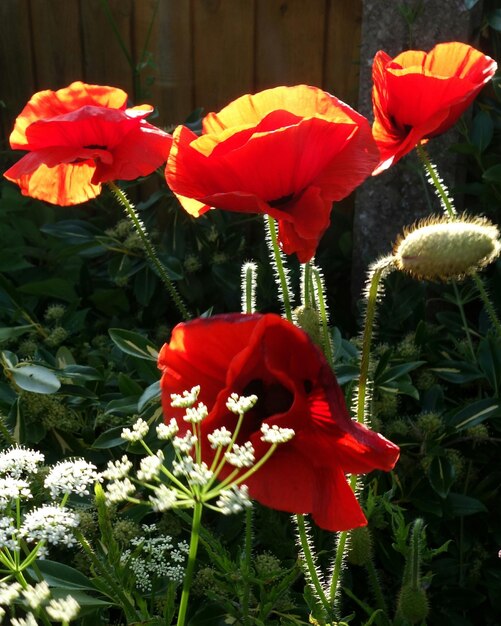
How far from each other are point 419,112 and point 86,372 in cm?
83

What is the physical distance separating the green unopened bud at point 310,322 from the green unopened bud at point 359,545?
0.28 m

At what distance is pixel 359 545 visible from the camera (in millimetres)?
1364

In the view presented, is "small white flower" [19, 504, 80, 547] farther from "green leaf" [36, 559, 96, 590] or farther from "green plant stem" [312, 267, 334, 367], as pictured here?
"green plant stem" [312, 267, 334, 367]

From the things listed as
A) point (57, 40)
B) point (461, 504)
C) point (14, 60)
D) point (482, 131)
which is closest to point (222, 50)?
point (57, 40)

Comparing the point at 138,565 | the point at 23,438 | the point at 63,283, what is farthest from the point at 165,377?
the point at 63,283

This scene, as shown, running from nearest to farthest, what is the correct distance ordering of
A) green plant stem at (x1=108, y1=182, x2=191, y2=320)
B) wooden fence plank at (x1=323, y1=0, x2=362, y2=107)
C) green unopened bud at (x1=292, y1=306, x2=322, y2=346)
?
green unopened bud at (x1=292, y1=306, x2=322, y2=346) → green plant stem at (x1=108, y1=182, x2=191, y2=320) → wooden fence plank at (x1=323, y1=0, x2=362, y2=107)

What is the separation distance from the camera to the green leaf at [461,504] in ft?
5.70

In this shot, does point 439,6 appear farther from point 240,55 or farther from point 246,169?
point 246,169

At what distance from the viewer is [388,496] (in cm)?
148

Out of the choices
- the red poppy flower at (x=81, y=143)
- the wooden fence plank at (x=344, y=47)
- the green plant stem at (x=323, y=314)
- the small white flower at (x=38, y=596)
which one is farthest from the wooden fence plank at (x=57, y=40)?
the small white flower at (x=38, y=596)

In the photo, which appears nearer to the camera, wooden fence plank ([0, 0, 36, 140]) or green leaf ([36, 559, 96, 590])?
green leaf ([36, 559, 96, 590])

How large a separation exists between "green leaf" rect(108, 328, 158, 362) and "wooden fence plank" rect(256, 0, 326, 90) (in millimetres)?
1690

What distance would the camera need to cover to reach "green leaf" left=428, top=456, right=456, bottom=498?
5.56 feet

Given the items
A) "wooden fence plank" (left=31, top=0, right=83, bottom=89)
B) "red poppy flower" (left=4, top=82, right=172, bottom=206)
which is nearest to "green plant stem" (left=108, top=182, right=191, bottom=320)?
"red poppy flower" (left=4, top=82, right=172, bottom=206)
